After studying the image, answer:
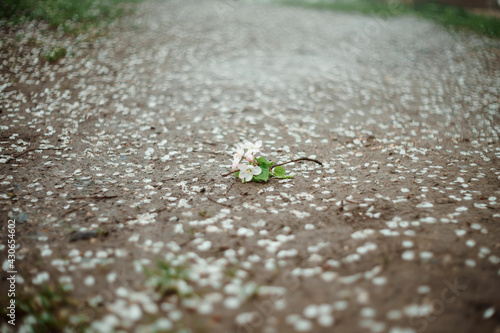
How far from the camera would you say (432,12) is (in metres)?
19.7

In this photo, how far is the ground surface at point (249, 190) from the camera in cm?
283

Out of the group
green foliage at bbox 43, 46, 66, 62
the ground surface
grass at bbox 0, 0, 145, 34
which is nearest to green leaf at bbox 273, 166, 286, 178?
the ground surface

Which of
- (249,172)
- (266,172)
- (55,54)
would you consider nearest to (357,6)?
(55,54)

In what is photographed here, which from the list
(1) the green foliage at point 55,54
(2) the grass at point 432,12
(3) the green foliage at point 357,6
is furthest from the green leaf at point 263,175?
(3) the green foliage at point 357,6

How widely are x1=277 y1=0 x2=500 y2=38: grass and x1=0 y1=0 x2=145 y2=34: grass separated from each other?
1549cm

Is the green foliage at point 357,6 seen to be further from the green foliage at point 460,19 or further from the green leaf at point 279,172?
the green leaf at point 279,172

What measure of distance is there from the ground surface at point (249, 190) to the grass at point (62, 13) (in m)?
0.87

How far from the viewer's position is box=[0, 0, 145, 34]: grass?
10.4 metres

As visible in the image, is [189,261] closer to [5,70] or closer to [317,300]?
[317,300]

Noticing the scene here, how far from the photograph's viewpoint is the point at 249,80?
977 cm

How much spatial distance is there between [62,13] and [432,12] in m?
20.7

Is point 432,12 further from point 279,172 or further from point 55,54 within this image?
point 55,54

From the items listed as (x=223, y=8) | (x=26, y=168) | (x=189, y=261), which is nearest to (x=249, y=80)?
(x=26, y=168)

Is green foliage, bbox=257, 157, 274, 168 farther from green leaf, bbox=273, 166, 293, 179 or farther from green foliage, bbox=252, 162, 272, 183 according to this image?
green leaf, bbox=273, 166, 293, 179
